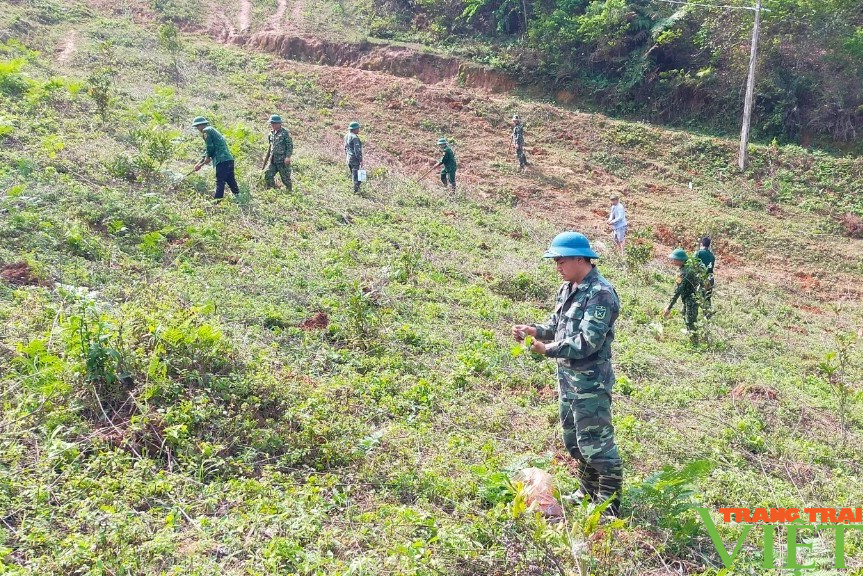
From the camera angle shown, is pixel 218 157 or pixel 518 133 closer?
pixel 218 157

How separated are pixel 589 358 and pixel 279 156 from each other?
324 inches

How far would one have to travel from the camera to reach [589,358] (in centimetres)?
393

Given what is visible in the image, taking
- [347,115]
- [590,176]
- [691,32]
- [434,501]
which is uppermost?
[691,32]

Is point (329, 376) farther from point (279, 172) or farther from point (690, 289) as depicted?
point (279, 172)

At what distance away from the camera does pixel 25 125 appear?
10.2m

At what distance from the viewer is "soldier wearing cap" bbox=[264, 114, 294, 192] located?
34.9 feet

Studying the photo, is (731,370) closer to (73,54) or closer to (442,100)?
(442,100)

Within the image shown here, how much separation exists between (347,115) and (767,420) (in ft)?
54.7

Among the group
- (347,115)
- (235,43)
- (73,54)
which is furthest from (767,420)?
(235,43)

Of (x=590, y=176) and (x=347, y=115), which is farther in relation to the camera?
(x=347, y=115)

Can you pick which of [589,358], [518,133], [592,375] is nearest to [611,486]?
[592,375]

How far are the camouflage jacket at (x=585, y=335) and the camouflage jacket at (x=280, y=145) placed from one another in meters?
7.82

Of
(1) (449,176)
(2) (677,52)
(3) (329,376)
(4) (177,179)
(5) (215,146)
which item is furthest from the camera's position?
(2) (677,52)

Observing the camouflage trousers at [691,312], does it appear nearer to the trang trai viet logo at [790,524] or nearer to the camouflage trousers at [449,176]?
the trang trai viet logo at [790,524]
